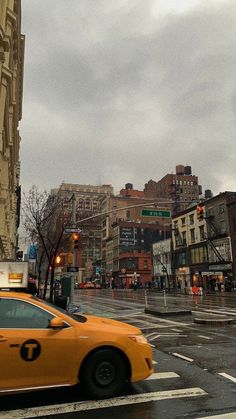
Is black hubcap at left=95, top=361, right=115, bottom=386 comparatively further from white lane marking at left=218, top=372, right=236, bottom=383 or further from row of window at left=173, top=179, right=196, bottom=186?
row of window at left=173, top=179, right=196, bottom=186

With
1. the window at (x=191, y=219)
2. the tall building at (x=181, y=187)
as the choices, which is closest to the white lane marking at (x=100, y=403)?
the window at (x=191, y=219)

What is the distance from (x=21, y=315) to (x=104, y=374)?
153 cm

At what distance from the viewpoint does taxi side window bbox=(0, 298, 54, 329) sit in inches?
232

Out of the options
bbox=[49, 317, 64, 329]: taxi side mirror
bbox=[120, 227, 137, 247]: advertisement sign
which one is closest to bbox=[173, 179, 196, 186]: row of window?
bbox=[120, 227, 137, 247]: advertisement sign

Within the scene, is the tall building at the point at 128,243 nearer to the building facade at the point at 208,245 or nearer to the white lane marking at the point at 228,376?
the building facade at the point at 208,245

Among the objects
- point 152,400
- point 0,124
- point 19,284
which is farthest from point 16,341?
A: point 0,124

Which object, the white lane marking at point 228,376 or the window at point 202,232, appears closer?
the white lane marking at point 228,376

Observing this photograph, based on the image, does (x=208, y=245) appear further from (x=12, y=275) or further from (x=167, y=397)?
(x=167, y=397)

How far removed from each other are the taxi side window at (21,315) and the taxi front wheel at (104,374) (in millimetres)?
884

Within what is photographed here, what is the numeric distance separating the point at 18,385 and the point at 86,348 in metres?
1.05

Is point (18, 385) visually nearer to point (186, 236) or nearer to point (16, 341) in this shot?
point (16, 341)

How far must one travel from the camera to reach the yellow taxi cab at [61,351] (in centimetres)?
558

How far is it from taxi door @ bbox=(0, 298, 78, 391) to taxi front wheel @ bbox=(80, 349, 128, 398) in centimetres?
21

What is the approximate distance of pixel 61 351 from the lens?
18.9 feet
